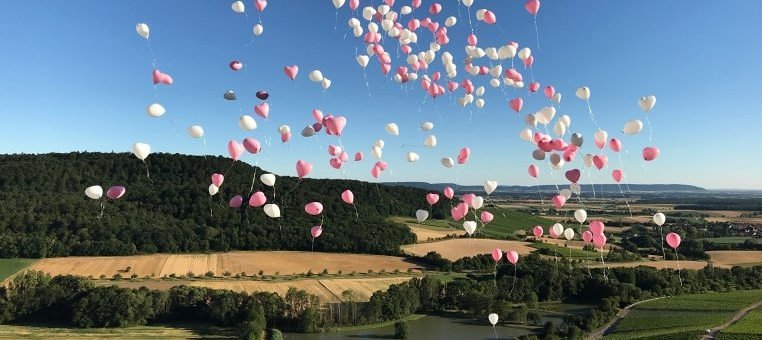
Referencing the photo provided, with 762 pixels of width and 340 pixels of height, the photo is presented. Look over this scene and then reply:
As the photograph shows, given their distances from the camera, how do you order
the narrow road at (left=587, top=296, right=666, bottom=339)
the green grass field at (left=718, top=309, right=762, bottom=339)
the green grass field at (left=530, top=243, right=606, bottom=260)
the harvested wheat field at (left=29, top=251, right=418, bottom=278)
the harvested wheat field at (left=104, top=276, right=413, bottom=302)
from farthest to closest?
the green grass field at (left=530, top=243, right=606, bottom=260)
the harvested wheat field at (left=29, top=251, right=418, bottom=278)
the harvested wheat field at (left=104, top=276, right=413, bottom=302)
the narrow road at (left=587, top=296, right=666, bottom=339)
the green grass field at (left=718, top=309, right=762, bottom=339)

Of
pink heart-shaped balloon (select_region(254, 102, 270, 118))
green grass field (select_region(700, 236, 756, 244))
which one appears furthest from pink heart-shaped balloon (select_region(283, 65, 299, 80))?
green grass field (select_region(700, 236, 756, 244))

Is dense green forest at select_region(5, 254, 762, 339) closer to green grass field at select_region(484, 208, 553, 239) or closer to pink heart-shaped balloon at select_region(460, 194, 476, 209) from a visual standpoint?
pink heart-shaped balloon at select_region(460, 194, 476, 209)

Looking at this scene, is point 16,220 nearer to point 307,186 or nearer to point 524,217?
point 307,186

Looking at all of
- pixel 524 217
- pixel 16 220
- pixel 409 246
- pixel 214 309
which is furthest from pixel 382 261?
pixel 524 217

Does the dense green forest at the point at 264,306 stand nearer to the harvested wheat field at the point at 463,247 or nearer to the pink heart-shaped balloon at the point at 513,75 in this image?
the harvested wheat field at the point at 463,247

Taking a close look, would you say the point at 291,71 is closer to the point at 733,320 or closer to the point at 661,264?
the point at 733,320

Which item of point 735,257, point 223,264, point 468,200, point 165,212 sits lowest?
point 735,257

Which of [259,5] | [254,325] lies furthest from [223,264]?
[259,5]
